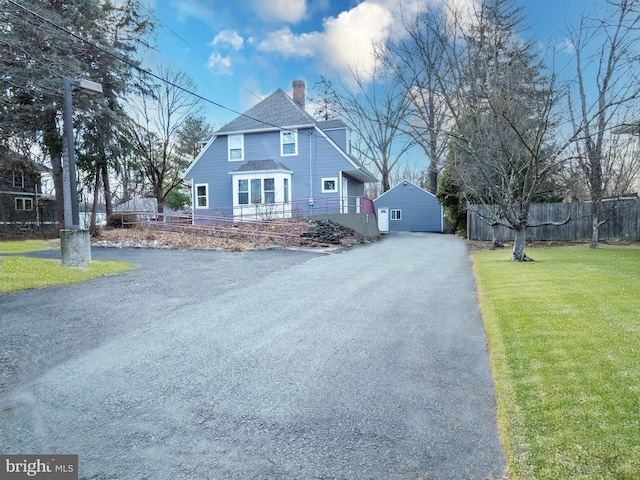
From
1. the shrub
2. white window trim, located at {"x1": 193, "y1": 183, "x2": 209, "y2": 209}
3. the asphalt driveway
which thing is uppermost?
white window trim, located at {"x1": 193, "y1": 183, "x2": 209, "y2": 209}

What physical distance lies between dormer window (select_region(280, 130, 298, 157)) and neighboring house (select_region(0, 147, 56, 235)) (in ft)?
51.1

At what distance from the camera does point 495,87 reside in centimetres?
1058

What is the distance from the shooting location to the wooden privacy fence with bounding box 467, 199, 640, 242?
651 inches

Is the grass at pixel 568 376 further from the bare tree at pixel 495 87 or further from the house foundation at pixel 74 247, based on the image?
the house foundation at pixel 74 247

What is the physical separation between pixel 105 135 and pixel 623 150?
24.8m

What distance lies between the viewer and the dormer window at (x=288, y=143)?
73.0 feet

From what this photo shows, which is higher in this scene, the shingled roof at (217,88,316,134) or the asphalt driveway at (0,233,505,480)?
the shingled roof at (217,88,316,134)

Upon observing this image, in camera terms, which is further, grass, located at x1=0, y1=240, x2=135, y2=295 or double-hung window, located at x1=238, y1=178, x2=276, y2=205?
double-hung window, located at x1=238, y1=178, x2=276, y2=205

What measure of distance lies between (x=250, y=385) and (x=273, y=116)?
21.5 metres

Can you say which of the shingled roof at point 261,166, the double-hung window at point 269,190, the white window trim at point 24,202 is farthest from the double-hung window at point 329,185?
the white window trim at point 24,202

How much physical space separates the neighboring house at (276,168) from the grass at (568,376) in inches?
584

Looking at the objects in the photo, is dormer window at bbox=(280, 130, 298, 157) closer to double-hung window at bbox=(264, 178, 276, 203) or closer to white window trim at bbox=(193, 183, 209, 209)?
double-hung window at bbox=(264, 178, 276, 203)

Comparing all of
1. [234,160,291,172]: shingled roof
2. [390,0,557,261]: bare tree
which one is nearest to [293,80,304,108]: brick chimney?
[234,160,291,172]: shingled roof

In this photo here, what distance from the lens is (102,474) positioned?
230cm
